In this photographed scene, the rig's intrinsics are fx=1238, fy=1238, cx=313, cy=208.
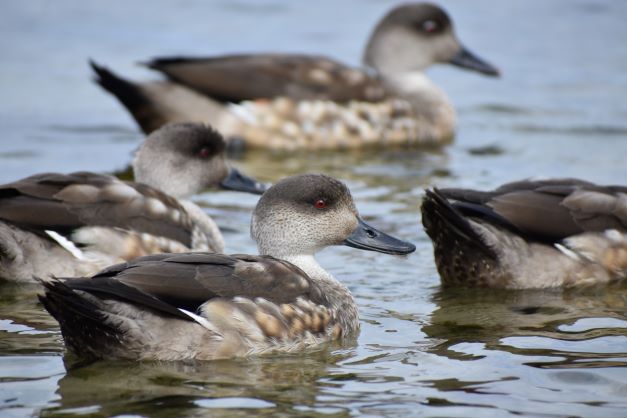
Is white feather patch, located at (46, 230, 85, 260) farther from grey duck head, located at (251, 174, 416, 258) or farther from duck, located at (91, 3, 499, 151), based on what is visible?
duck, located at (91, 3, 499, 151)

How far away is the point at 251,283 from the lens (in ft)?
24.6

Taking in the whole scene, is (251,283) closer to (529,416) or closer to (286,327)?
(286,327)

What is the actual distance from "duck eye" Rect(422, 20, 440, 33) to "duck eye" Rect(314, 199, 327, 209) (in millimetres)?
7768

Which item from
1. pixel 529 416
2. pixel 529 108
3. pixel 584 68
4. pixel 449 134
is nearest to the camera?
pixel 529 416

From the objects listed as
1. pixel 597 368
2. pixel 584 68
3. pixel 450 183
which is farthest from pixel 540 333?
pixel 584 68

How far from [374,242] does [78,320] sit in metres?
2.36

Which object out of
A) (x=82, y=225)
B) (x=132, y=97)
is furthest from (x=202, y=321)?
(x=132, y=97)

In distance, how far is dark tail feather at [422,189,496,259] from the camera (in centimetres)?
897

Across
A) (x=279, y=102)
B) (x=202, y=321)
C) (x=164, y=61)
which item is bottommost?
(x=202, y=321)

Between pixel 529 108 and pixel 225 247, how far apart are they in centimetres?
714

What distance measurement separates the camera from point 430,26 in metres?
15.8

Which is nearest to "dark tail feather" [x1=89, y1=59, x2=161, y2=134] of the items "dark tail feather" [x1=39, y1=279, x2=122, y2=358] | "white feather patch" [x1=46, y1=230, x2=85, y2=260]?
"white feather patch" [x1=46, y1=230, x2=85, y2=260]

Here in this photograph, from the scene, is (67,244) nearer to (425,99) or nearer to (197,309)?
(197,309)

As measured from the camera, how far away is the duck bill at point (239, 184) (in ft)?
35.3
